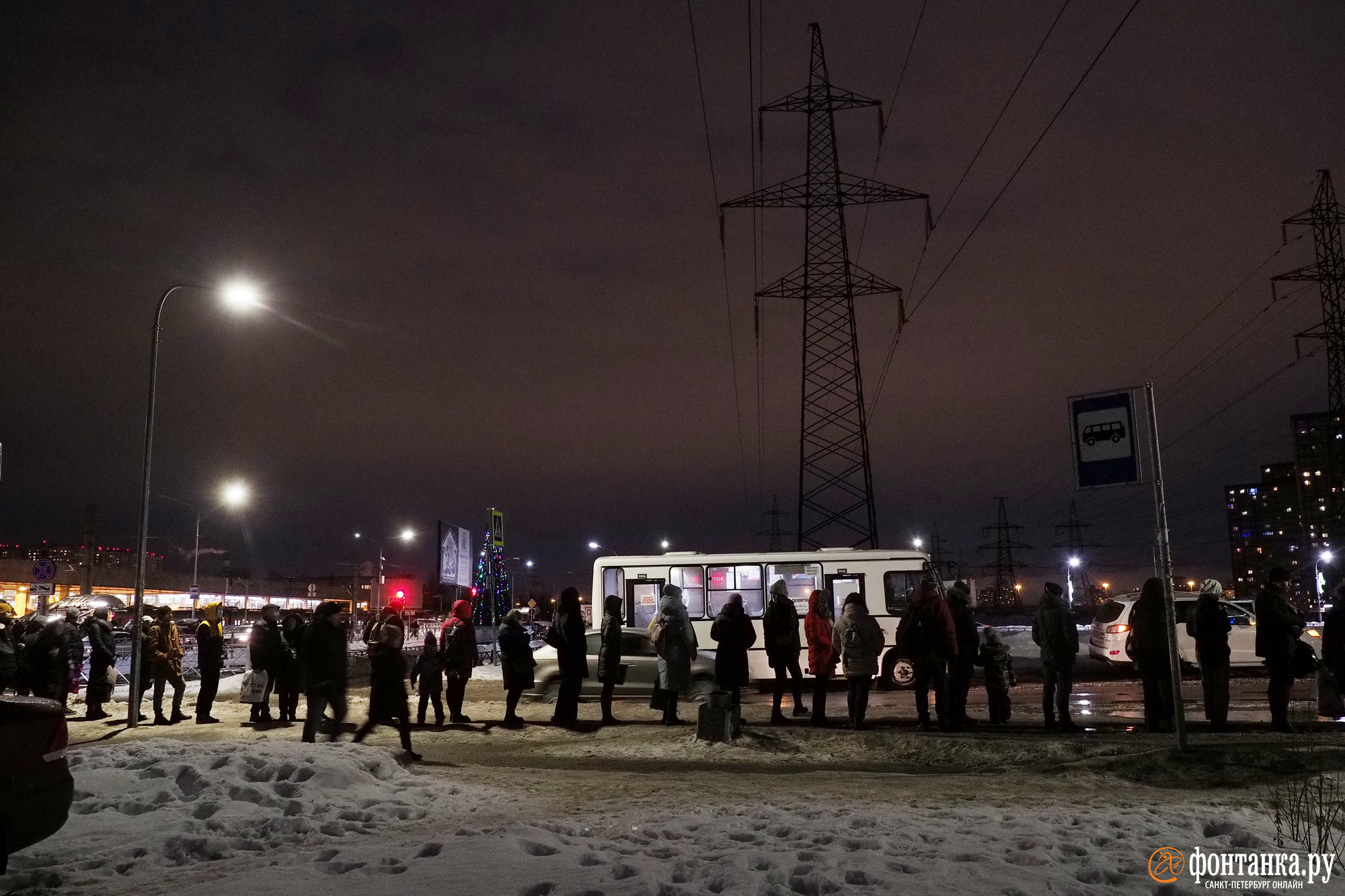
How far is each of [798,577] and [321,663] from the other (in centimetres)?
1238

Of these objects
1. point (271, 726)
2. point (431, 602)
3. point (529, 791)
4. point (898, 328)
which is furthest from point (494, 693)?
point (431, 602)

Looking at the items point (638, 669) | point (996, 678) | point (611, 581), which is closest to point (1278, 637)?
point (996, 678)

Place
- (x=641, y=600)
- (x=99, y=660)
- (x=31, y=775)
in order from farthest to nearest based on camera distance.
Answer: (x=641, y=600) → (x=99, y=660) → (x=31, y=775)

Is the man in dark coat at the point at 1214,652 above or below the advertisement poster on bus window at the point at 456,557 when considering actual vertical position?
below

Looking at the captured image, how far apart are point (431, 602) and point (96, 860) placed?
119 m

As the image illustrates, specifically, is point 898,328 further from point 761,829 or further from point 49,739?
point 49,739

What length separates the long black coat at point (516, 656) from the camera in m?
14.6

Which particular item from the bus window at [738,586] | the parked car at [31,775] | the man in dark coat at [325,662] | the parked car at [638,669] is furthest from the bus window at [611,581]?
the parked car at [31,775]

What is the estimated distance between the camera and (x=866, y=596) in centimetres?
2139

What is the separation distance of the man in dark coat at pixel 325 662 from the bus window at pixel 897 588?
42.5ft

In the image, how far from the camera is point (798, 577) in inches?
850

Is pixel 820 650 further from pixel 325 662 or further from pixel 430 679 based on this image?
pixel 325 662

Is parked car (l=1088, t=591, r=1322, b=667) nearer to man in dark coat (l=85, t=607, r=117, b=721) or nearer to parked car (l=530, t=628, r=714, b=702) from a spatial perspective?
parked car (l=530, t=628, r=714, b=702)

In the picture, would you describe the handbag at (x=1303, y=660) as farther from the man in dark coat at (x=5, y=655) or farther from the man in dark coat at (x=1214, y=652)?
the man in dark coat at (x=5, y=655)
